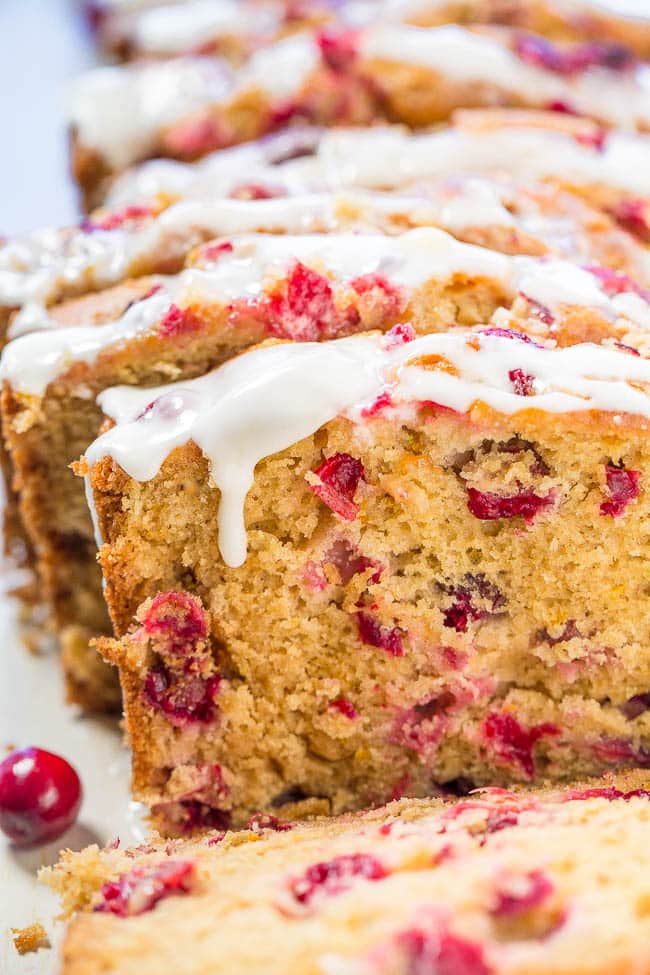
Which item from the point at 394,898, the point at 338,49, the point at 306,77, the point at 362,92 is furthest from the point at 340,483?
the point at 338,49

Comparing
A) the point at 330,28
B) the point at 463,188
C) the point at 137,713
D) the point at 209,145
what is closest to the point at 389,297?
the point at 463,188

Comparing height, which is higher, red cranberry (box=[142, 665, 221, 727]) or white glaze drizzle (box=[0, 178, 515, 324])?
white glaze drizzle (box=[0, 178, 515, 324])

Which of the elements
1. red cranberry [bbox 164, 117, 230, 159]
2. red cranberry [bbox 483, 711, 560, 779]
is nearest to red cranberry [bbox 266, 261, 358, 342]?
red cranberry [bbox 483, 711, 560, 779]

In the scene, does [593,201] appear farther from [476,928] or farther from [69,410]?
[476,928]

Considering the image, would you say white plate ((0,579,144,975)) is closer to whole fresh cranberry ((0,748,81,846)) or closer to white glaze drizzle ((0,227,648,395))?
whole fresh cranberry ((0,748,81,846))

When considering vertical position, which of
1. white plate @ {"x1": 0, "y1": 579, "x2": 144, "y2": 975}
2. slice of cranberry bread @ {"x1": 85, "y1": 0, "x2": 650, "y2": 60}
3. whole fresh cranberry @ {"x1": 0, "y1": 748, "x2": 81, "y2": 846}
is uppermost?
slice of cranberry bread @ {"x1": 85, "y1": 0, "x2": 650, "y2": 60}

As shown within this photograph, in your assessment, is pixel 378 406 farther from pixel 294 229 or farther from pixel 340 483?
pixel 294 229
